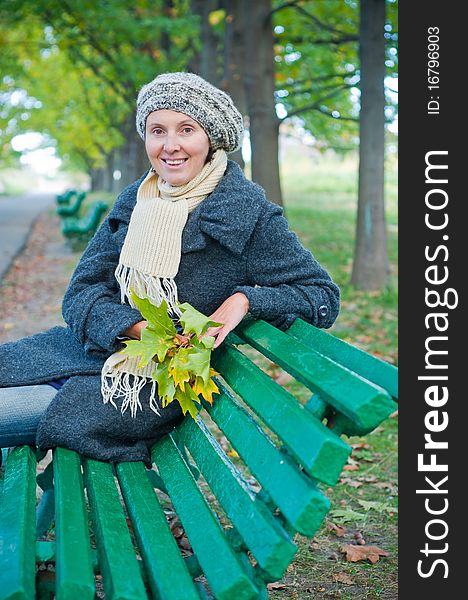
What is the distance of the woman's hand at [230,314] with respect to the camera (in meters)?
2.75

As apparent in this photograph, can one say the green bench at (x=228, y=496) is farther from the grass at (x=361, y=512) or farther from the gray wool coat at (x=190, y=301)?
the grass at (x=361, y=512)

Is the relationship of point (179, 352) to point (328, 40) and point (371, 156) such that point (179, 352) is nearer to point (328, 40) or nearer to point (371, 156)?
point (371, 156)

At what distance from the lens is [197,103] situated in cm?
299

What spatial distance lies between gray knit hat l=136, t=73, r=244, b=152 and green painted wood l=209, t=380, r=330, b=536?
993 mm

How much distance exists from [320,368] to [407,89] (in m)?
2.18

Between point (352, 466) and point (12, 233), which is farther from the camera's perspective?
point (12, 233)

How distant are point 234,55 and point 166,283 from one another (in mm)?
9793

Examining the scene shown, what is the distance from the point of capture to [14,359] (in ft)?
10.2

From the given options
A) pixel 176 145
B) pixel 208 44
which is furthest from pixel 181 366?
pixel 208 44

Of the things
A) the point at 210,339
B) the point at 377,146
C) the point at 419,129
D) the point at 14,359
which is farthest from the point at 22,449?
the point at 377,146

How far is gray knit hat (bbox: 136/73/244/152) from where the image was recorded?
2.99m

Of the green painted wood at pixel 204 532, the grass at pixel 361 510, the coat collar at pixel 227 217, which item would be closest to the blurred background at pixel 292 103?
the grass at pixel 361 510

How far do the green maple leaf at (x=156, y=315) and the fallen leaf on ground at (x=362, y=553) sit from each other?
1337 mm

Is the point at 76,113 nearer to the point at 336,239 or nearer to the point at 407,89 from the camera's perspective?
the point at 336,239
